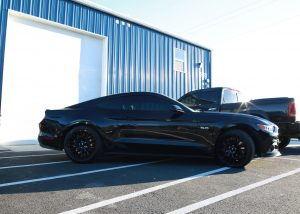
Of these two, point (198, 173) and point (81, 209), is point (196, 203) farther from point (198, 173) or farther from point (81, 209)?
point (198, 173)

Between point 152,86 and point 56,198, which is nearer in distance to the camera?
point 56,198

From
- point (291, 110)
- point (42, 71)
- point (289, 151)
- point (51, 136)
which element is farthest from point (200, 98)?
point (42, 71)

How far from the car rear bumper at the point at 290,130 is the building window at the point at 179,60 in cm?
730

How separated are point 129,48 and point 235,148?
769 centimetres

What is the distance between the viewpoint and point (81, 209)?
3.09 metres

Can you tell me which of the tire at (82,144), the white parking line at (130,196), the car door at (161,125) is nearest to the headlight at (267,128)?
the car door at (161,125)

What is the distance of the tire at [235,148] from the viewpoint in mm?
5379

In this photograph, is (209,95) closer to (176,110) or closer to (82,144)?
(176,110)

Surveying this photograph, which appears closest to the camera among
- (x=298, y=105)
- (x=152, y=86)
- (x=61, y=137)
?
(x=61, y=137)

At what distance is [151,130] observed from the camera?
5668mm

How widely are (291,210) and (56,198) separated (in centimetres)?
244

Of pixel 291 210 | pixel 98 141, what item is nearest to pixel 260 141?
pixel 291 210

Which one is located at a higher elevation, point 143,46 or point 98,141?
point 143,46

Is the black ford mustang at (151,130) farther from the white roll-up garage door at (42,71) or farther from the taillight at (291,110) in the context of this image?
the white roll-up garage door at (42,71)
